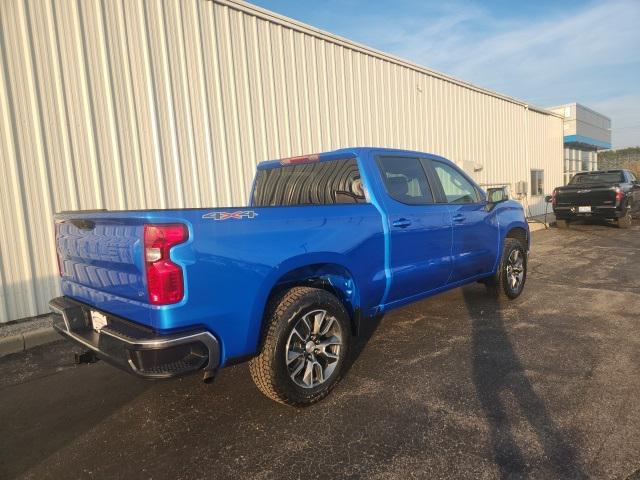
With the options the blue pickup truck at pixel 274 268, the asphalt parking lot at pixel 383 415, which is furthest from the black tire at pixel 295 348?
the asphalt parking lot at pixel 383 415

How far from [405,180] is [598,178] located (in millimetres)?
12414

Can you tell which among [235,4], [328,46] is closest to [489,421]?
[235,4]

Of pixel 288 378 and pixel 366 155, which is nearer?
pixel 288 378

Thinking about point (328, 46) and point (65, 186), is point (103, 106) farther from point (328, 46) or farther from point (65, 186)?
point (328, 46)

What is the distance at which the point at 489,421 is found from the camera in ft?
8.89

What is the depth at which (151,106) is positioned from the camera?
6.35 metres

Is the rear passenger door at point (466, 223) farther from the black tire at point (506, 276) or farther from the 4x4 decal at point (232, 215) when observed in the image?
the 4x4 decal at point (232, 215)

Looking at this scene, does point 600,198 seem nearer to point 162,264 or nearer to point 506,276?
point 506,276

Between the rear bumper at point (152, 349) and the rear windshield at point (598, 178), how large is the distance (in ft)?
46.6

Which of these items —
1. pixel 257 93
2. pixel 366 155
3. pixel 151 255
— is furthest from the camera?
pixel 257 93

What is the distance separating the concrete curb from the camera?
14.9ft

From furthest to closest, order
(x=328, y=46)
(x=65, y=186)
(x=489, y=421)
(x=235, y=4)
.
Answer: (x=328, y=46), (x=235, y=4), (x=65, y=186), (x=489, y=421)

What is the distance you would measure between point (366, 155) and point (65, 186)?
13.7 ft

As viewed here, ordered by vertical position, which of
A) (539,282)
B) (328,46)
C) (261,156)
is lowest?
(539,282)
